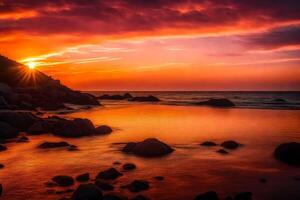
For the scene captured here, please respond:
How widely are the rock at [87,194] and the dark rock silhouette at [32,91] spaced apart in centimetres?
3632

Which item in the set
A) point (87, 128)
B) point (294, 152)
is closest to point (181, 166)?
point (294, 152)

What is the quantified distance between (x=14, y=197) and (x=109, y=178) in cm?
352

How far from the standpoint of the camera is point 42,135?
25.2 metres

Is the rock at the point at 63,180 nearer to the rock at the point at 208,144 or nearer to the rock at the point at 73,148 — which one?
the rock at the point at 73,148

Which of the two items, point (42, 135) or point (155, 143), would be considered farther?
point (42, 135)

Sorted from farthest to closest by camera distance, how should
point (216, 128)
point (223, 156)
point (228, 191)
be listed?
point (216, 128), point (223, 156), point (228, 191)

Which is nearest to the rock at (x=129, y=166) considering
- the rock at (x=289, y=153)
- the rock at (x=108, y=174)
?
the rock at (x=108, y=174)

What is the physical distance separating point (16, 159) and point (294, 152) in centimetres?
1363

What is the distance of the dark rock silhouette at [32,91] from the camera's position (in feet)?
163

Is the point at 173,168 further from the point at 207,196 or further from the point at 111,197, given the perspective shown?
the point at 111,197

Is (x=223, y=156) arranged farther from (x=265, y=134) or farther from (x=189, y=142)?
(x=265, y=134)

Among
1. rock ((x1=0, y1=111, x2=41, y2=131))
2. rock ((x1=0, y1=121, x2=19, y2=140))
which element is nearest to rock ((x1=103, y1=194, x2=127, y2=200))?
rock ((x1=0, y1=121, x2=19, y2=140))

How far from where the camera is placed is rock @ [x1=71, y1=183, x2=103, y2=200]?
34.5ft

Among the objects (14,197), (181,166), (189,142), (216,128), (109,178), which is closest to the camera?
(14,197)
